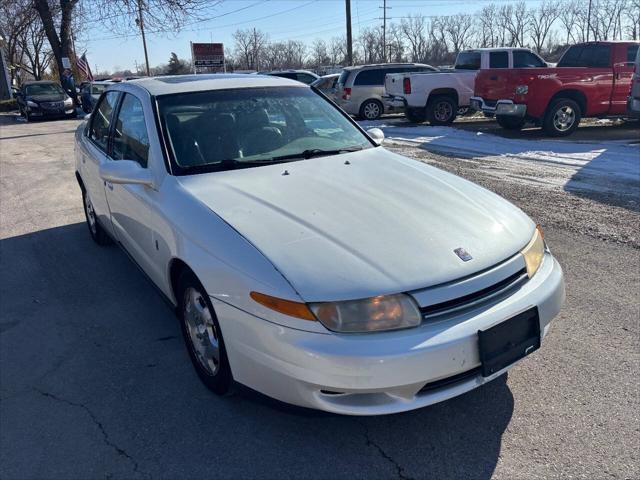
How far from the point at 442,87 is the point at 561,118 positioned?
3847 millimetres

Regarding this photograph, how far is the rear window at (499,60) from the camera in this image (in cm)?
1497

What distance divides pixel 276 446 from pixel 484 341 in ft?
3.58

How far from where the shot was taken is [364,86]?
16.7 meters

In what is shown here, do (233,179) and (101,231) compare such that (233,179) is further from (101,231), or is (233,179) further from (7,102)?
(7,102)

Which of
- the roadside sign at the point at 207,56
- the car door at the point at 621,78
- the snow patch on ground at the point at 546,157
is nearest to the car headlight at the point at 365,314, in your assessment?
the snow patch on ground at the point at 546,157

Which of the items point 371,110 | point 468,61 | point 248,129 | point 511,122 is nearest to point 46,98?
point 371,110

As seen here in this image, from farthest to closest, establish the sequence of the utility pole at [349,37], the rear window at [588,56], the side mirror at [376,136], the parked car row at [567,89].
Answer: the utility pole at [349,37] < the rear window at [588,56] < the parked car row at [567,89] < the side mirror at [376,136]

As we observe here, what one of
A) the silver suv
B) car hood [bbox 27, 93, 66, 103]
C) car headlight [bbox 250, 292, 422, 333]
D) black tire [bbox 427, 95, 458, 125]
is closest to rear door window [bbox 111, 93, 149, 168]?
car headlight [bbox 250, 292, 422, 333]

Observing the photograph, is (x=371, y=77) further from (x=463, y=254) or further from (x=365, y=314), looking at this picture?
(x=365, y=314)

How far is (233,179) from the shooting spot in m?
3.27

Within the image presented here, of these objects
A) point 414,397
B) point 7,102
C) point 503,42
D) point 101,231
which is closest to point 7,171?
point 101,231

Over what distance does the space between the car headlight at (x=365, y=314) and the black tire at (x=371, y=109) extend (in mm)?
15281

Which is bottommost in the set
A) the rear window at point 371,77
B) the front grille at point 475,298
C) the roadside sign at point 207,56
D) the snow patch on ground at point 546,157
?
the snow patch on ground at point 546,157

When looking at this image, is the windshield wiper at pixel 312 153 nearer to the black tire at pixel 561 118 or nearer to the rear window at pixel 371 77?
the black tire at pixel 561 118
